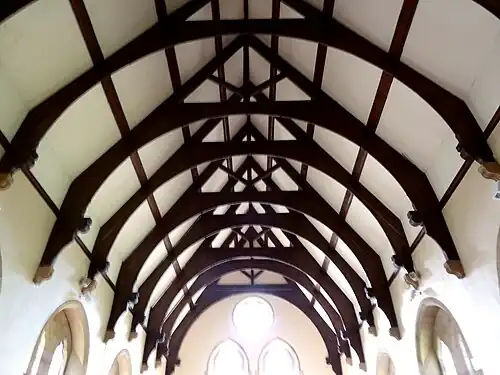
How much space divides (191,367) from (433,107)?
9440 millimetres

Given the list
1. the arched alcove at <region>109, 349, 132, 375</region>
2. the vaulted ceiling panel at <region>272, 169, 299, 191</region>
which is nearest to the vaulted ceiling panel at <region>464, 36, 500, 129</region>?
the vaulted ceiling panel at <region>272, 169, 299, 191</region>

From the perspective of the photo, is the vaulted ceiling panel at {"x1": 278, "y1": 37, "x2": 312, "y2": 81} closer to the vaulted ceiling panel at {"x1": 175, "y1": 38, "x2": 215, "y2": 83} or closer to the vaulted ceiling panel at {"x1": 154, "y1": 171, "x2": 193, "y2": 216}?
the vaulted ceiling panel at {"x1": 175, "y1": 38, "x2": 215, "y2": 83}

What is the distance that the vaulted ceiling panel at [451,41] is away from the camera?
4461 millimetres

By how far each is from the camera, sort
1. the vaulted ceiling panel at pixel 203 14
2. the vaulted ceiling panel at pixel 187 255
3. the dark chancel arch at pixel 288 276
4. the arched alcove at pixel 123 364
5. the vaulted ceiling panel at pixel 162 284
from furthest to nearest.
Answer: the vaulted ceiling panel at pixel 187 255, the dark chancel arch at pixel 288 276, the vaulted ceiling panel at pixel 162 284, the arched alcove at pixel 123 364, the vaulted ceiling panel at pixel 203 14

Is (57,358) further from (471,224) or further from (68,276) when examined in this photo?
(471,224)

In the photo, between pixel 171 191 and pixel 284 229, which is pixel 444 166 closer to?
pixel 284 229

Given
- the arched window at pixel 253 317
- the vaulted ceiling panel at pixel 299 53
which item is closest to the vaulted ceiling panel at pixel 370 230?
the vaulted ceiling panel at pixel 299 53

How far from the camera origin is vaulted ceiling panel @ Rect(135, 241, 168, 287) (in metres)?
8.86

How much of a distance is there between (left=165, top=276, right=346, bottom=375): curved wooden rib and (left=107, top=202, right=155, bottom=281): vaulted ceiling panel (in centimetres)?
442

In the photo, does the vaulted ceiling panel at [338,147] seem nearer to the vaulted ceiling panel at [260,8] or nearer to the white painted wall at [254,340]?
the vaulted ceiling panel at [260,8]

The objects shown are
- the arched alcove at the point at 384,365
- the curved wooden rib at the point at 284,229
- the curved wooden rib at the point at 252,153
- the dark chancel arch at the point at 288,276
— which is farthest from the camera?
the dark chancel arch at the point at 288,276

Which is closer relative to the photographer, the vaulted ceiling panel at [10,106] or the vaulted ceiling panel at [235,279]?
the vaulted ceiling panel at [10,106]

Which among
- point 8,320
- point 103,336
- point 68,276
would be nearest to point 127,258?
point 103,336

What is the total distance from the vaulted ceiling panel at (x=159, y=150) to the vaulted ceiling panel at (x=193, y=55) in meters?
0.99
